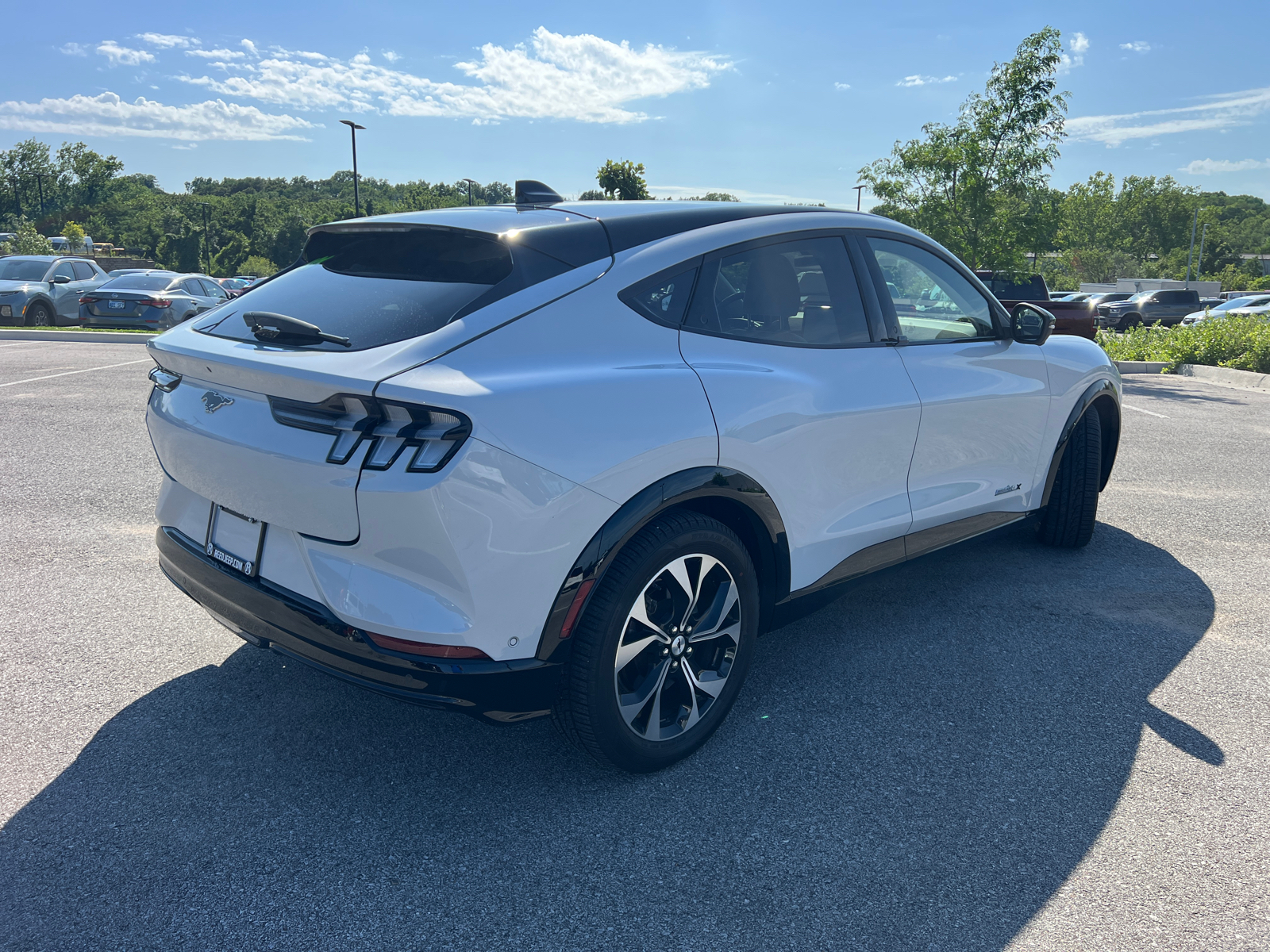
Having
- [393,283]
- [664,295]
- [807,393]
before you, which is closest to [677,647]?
[807,393]

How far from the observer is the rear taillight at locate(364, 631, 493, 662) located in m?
2.25

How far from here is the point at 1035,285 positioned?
15867 millimetres

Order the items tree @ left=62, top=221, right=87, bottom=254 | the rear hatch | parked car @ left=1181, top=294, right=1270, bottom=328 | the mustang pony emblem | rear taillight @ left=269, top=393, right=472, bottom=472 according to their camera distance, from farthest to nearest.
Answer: tree @ left=62, top=221, right=87, bottom=254 → parked car @ left=1181, top=294, right=1270, bottom=328 → the mustang pony emblem → the rear hatch → rear taillight @ left=269, top=393, right=472, bottom=472

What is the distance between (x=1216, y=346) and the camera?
1573 centimetres

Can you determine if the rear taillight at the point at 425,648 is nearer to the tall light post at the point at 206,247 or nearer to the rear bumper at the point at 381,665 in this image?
the rear bumper at the point at 381,665

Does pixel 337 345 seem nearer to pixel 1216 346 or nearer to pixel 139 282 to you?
pixel 1216 346

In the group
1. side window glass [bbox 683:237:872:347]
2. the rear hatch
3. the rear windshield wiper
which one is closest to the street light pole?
side window glass [bbox 683:237:872:347]

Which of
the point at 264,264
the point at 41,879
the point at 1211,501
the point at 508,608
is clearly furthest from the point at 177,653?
the point at 264,264

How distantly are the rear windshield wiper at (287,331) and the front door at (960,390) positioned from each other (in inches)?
84.1

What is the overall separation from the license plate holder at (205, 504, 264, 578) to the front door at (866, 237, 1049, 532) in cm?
241

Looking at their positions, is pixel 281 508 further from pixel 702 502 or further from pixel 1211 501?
pixel 1211 501

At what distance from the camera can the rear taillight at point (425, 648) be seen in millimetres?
2246

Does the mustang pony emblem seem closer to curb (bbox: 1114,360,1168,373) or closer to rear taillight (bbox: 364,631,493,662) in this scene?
rear taillight (bbox: 364,631,493,662)

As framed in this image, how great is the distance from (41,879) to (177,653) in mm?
1356
